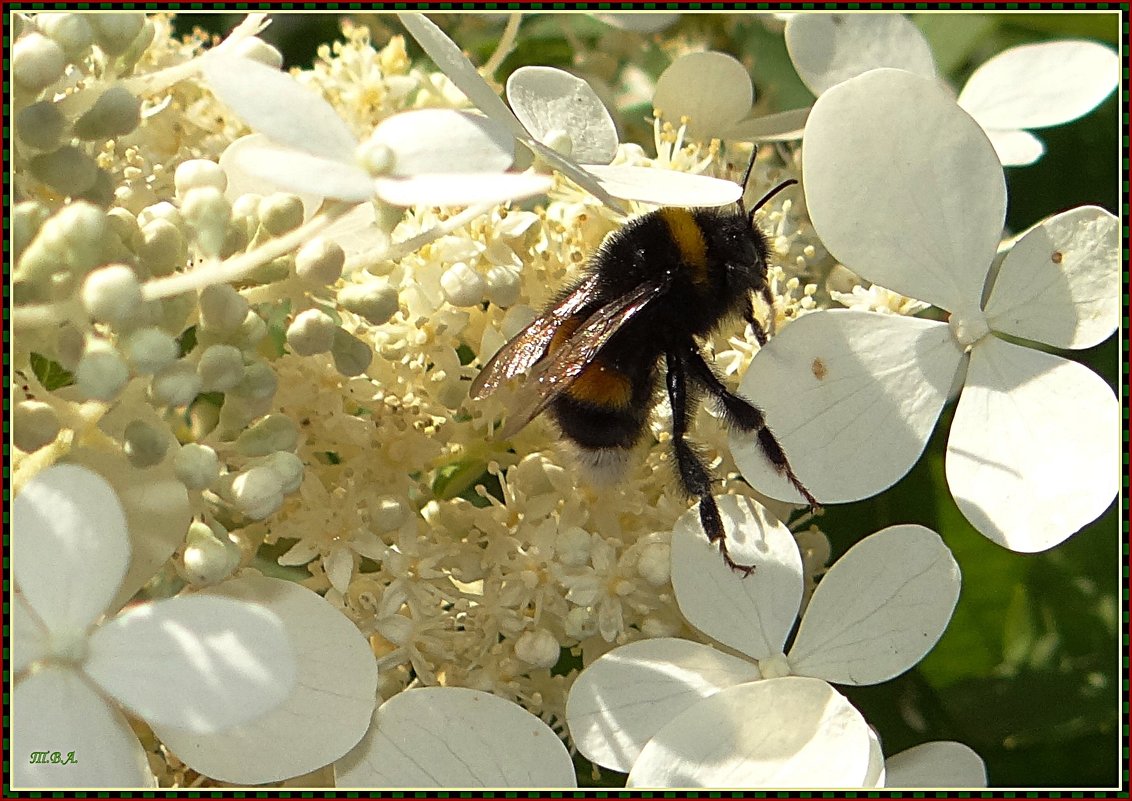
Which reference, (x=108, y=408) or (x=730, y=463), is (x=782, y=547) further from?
(x=108, y=408)

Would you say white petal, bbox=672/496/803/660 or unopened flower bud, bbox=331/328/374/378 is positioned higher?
unopened flower bud, bbox=331/328/374/378

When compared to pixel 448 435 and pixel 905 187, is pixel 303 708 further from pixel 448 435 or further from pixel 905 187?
pixel 905 187

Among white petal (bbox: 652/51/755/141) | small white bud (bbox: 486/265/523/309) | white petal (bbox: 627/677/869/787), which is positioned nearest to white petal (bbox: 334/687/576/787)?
white petal (bbox: 627/677/869/787)

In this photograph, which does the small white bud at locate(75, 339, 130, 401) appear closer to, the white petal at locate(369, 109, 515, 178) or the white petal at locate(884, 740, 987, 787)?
the white petal at locate(369, 109, 515, 178)

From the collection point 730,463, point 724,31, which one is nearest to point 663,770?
point 730,463

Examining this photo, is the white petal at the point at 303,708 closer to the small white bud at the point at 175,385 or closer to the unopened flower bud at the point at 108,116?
the small white bud at the point at 175,385

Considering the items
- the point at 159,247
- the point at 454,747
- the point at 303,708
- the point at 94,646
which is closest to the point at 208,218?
the point at 159,247
